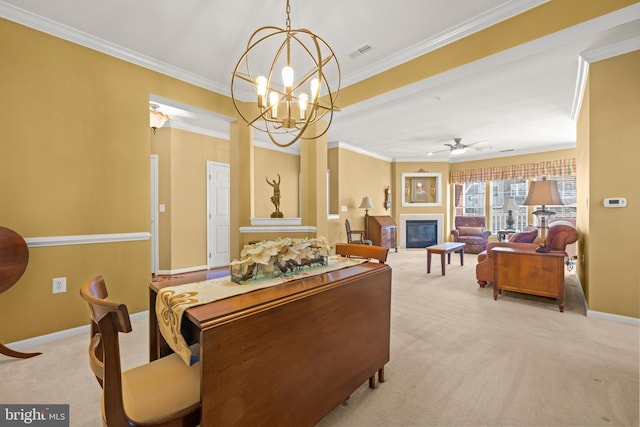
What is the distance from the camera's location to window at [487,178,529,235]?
282 inches

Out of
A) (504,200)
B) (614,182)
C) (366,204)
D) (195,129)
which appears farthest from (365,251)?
(504,200)

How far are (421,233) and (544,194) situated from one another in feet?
15.8

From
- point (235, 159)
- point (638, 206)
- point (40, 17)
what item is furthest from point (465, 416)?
point (40, 17)

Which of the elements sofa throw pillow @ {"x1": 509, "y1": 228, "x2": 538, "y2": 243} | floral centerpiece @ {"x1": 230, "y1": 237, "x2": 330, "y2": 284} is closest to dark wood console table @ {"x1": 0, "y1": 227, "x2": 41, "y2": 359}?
floral centerpiece @ {"x1": 230, "y1": 237, "x2": 330, "y2": 284}

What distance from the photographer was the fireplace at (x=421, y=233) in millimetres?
7879

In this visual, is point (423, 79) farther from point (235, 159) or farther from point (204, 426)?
point (204, 426)

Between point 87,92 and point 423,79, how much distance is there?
3099 mm

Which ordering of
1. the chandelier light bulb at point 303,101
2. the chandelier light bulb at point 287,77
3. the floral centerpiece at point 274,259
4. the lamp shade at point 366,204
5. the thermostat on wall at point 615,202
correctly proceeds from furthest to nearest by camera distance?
the lamp shade at point 366,204
the thermostat on wall at point 615,202
the chandelier light bulb at point 303,101
the chandelier light bulb at point 287,77
the floral centerpiece at point 274,259

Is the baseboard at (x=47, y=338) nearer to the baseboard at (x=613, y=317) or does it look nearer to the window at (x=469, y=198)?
the baseboard at (x=613, y=317)

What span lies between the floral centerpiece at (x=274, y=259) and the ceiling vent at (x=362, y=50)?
209cm

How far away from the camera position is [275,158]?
6.11 metres

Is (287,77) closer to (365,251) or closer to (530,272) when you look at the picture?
(365,251)

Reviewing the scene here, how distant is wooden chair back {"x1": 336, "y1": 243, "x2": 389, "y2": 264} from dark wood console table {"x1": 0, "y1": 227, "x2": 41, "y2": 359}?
7.68ft

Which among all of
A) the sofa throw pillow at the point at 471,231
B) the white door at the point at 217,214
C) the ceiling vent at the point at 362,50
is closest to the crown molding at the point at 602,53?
the ceiling vent at the point at 362,50
